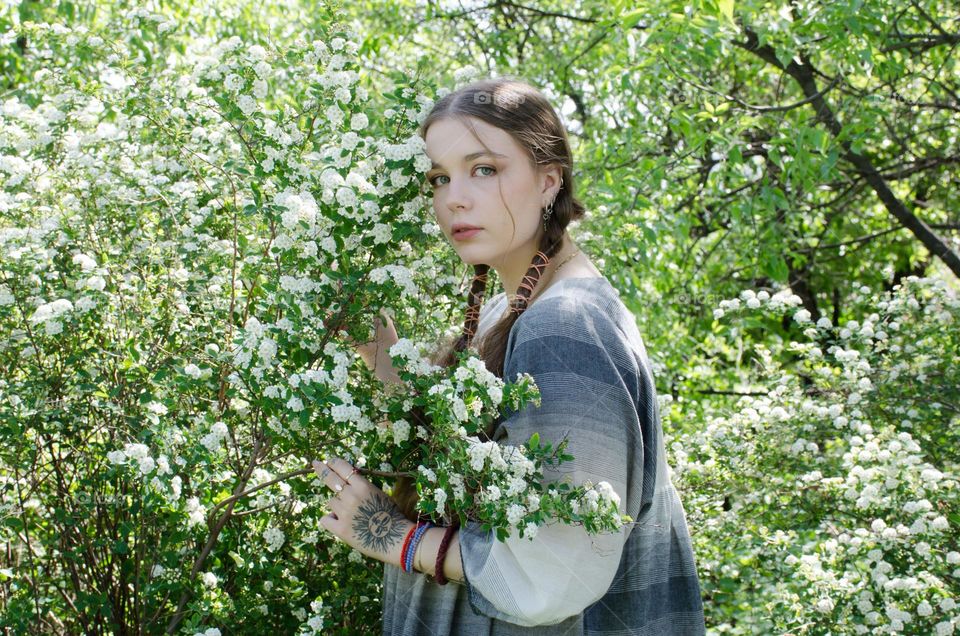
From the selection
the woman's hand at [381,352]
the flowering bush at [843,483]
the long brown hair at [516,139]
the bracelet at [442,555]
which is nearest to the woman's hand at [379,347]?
the woman's hand at [381,352]

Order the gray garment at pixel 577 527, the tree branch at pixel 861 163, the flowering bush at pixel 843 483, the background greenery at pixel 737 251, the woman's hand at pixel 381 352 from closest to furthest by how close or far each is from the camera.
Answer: the gray garment at pixel 577 527
the woman's hand at pixel 381 352
the background greenery at pixel 737 251
the flowering bush at pixel 843 483
the tree branch at pixel 861 163

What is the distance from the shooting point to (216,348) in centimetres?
206

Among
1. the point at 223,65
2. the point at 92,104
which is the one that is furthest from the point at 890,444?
the point at 92,104

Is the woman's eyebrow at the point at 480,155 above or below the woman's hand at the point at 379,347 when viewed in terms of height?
above

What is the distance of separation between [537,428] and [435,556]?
0.34 metres

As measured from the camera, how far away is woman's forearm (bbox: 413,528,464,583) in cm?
185

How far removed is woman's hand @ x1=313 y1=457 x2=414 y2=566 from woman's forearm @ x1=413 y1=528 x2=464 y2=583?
0.05 metres

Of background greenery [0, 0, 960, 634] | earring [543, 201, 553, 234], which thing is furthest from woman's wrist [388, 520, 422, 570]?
earring [543, 201, 553, 234]

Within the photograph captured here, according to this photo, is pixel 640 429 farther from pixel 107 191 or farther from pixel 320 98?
pixel 107 191

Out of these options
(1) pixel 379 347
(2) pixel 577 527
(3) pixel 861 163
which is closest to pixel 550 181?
(1) pixel 379 347

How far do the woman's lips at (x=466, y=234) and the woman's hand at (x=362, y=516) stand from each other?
528 millimetres

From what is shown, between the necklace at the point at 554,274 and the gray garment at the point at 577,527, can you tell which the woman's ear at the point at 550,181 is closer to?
the necklace at the point at 554,274

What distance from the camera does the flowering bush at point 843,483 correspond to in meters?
2.87

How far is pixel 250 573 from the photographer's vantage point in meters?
2.32
